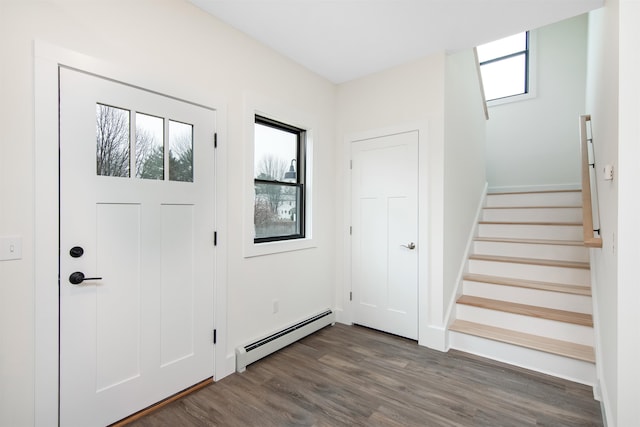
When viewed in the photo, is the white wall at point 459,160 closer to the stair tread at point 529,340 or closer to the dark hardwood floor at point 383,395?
the stair tread at point 529,340

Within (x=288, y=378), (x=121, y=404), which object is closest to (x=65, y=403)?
(x=121, y=404)

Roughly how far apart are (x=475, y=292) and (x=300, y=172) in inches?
86.4

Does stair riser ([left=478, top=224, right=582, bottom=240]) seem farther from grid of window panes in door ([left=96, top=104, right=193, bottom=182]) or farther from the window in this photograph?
grid of window panes in door ([left=96, top=104, right=193, bottom=182])

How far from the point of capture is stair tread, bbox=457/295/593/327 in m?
2.56

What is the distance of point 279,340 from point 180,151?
1.82 m

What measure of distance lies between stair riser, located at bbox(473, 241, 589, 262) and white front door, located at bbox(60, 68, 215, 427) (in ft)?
9.95

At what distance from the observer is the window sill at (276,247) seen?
8.63 ft

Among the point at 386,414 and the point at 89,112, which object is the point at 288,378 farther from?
the point at 89,112

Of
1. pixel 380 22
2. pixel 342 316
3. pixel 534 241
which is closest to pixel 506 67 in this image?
pixel 534 241

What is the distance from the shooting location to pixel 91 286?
5.80 feet

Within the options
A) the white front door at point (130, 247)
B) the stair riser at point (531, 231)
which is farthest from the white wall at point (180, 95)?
the stair riser at point (531, 231)

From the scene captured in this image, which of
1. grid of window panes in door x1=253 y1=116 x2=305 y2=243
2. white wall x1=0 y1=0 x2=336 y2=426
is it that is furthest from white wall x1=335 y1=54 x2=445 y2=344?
grid of window panes in door x1=253 y1=116 x2=305 y2=243

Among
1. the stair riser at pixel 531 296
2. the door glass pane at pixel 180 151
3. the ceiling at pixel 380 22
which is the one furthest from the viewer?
the stair riser at pixel 531 296

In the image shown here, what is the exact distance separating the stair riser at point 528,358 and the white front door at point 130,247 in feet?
7.20
